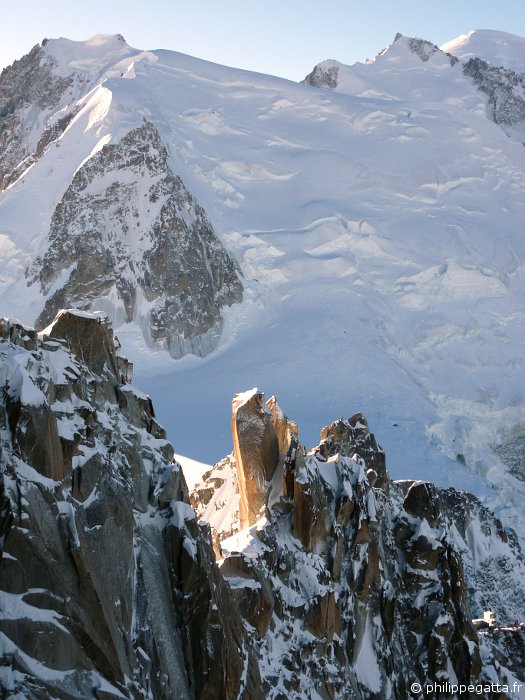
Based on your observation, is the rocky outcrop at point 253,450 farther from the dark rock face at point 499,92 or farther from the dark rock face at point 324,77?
the dark rock face at point 499,92

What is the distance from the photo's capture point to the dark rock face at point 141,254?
7662cm

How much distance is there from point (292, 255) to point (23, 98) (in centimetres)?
6444

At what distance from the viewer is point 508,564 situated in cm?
4775

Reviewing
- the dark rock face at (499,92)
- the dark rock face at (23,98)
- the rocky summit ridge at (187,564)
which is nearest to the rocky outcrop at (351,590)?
the rocky summit ridge at (187,564)

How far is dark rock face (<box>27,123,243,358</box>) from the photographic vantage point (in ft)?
Answer: 251

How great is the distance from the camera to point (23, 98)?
410ft

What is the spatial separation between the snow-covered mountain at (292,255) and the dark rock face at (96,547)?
3737cm

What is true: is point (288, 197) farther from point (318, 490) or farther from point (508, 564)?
point (318, 490)

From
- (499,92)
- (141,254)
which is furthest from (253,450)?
(499,92)

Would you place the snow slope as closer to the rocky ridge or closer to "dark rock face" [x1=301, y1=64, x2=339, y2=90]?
the rocky ridge

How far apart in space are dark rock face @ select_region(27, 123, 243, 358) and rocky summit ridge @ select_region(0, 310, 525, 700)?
1883 inches

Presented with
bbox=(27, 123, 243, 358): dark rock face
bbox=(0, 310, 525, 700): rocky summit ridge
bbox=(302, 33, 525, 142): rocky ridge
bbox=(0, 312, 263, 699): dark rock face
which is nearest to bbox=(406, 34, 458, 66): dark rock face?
bbox=(302, 33, 525, 142): rocky ridge

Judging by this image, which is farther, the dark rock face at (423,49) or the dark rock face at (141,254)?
the dark rock face at (423,49)

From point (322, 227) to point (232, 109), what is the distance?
26.1 m
